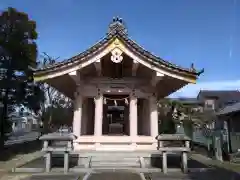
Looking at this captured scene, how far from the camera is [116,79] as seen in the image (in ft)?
41.2

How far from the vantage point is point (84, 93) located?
1241cm

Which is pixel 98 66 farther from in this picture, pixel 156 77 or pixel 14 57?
pixel 14 57

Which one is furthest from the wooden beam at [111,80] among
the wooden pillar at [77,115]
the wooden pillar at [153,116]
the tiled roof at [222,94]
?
the tiled roof at [222,94]

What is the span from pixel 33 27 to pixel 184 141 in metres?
15.7

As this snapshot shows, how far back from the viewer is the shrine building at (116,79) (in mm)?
11414

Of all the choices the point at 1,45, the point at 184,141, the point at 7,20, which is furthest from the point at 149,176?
the point at 7,20

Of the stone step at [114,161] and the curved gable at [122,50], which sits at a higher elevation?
Answer: the curved gable at [122,50]

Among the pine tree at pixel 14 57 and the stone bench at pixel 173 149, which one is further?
the pine tree at pixel 14 57

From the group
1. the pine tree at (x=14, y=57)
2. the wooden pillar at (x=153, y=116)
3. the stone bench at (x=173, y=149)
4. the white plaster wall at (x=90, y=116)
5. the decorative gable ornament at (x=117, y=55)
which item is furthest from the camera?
the pine tree at (x=14, y=57)

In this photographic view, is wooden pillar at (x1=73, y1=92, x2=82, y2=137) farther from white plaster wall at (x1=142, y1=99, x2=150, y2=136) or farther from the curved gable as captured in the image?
white plaster wall at (x1=142, y1=99, x2=150, y2=136)

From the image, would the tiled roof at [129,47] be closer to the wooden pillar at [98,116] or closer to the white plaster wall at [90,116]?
the wooden pillar at [98,116]

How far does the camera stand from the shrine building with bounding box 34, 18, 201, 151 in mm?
11414

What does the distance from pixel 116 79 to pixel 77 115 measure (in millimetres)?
2732

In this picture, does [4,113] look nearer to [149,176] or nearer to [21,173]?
[21,173]
